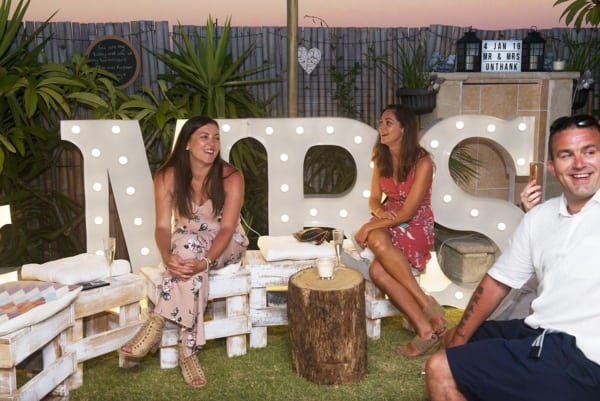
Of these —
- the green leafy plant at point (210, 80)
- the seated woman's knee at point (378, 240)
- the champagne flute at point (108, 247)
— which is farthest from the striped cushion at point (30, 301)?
the green leafy plant at point (210, 80)

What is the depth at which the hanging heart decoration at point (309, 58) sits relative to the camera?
591cm

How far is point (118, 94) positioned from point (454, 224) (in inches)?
115

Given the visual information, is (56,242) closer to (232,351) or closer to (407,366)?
(232,351)

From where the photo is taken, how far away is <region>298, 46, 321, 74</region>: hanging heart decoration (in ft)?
19.4

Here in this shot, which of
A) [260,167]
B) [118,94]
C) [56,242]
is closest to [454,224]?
[260,167]

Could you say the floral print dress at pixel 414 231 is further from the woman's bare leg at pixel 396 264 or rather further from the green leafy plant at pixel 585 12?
the green leafy plant at pixel 585 12

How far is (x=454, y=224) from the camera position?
4.17 metres

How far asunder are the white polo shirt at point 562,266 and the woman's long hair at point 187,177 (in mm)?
1773

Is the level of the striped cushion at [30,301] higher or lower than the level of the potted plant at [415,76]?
lower

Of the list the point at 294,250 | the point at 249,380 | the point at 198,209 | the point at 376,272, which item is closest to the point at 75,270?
the point at 198,209

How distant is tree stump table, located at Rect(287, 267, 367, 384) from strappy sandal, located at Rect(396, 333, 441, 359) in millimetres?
385

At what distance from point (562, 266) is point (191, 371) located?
1.97 metres

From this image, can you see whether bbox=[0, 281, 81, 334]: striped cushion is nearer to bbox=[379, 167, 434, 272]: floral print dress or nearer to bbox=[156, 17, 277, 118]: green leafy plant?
bbox=[379, 167, 434, 272]: floral print dress

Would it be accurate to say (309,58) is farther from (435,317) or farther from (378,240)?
(435,317)
